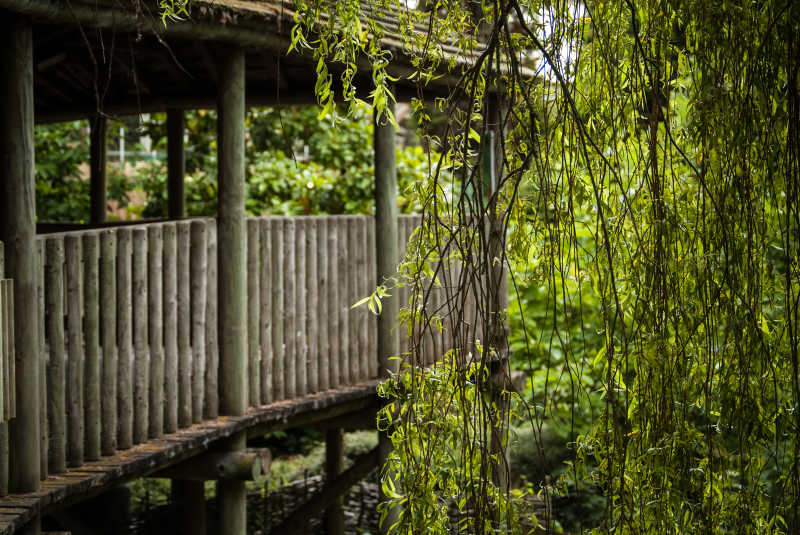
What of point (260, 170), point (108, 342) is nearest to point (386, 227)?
point (108, 342)

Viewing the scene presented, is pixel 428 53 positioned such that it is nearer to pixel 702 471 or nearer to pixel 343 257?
pixel 702 471

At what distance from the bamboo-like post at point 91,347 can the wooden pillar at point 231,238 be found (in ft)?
3.21

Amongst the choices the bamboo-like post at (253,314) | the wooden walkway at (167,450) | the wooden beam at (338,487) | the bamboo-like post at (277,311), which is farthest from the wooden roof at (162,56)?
the wooden beam at (338,487)

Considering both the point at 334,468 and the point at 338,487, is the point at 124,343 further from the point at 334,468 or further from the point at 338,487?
the point at 334,468

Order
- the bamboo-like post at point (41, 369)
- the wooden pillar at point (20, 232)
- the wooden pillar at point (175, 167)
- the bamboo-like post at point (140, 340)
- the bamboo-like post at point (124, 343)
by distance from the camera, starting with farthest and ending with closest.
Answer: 1. the wooden pillar at point (175, 167)
2. the bamboo-like post at point (140, 340)
3. the bamboo-like post at point (124, 343)
4. the bamboo-like post at point (41, 369)
5. the wooden pillar at point (20, 232)

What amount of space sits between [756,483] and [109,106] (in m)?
7.24

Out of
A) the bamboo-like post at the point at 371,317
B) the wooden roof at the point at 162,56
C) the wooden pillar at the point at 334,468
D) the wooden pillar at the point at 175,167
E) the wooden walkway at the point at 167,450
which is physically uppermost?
the wooden roof at the point at 162,56

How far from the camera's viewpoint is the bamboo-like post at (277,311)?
19.3 ft

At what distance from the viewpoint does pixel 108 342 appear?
15.1 feet

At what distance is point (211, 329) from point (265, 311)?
547 millimetres

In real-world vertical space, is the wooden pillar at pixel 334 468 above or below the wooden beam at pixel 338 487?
below

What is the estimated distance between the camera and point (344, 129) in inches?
470

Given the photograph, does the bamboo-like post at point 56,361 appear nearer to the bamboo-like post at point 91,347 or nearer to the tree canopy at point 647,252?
the bamboo-like post at point 91,347

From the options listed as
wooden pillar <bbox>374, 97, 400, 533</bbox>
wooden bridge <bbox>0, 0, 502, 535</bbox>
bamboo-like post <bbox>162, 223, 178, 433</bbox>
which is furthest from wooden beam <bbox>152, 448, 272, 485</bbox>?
wooden pillar <bbox>374, 97, 400, 533</bbox>
